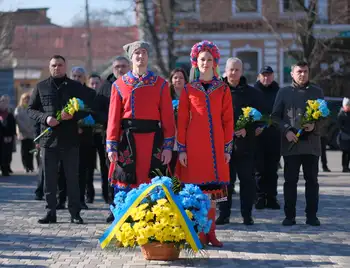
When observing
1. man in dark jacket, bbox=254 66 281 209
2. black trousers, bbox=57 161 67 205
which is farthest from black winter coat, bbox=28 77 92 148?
man in dark jacket, bbox=254 66 281 209

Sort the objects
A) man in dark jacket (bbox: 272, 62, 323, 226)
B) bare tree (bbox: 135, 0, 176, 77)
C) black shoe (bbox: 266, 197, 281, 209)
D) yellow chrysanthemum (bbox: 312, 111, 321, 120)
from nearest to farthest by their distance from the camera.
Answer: yellow chrysanthemum (bbox: 312, 111, 321, 120) → man in dark jacket (bbox: 272, 62, 323, 226) → black shoe (bbox: 266, 197, 281, 209) → bare tree (bbox: 135, 0, 176, 77)

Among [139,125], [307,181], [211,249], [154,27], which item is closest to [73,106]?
[139,125]

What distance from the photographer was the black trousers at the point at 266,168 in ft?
42.8

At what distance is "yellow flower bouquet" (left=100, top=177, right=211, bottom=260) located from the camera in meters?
8.40

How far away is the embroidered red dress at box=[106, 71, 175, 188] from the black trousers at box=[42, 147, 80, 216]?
6.23ft

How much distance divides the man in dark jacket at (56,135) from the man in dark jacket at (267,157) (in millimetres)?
3006

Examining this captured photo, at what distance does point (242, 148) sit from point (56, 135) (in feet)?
7.91

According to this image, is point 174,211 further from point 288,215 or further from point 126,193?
point 288,215

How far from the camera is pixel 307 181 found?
36.5 feet

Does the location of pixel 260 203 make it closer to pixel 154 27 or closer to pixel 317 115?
pixel 317 115

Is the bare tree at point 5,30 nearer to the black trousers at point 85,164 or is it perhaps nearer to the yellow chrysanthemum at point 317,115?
the black trousers at point 85,164

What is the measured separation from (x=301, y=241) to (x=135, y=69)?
2.67 meters

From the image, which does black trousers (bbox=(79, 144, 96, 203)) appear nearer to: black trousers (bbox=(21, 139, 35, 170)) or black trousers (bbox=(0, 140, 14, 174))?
black trousers (bbox=(0, 140, 14, 174))

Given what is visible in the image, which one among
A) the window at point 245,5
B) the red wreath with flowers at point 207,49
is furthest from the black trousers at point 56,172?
the window at point 245,5
